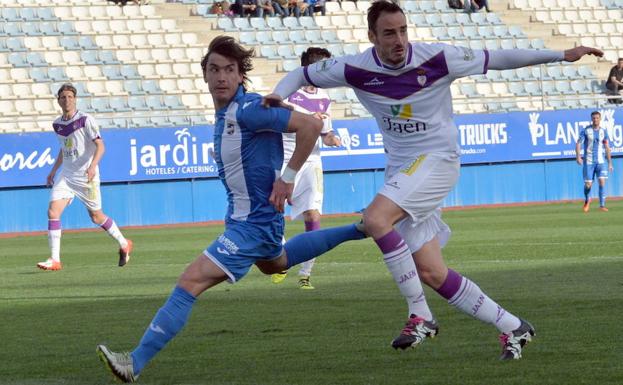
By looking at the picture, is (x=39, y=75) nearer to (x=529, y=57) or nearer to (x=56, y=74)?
(x=56, y=74)

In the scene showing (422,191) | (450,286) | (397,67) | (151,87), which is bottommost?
(151,87)

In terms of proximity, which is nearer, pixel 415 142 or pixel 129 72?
pixel 415 142

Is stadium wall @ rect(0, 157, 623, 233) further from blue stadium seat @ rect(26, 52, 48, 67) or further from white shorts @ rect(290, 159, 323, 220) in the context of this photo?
white shorts @ rect(290, 159, 323, 220)

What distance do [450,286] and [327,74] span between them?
1.51 m

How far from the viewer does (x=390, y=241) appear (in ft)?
25.8

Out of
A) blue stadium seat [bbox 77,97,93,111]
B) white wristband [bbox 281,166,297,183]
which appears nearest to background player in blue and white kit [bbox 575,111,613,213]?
blue stadium seat [bbox 77,97,93,111]

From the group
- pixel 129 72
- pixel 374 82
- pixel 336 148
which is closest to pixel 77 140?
pixel 374 82

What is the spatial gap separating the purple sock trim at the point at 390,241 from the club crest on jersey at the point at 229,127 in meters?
1.06

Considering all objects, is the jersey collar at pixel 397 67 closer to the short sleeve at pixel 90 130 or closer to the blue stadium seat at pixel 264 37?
the short sleeve at pixel 90 130

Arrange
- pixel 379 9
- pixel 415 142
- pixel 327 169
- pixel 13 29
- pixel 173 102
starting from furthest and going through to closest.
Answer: pixel 13 29 → pixel 173 102 → pixel 327 169 → pixel 415 142 → pixel 379 9

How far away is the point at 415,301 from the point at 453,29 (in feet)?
108

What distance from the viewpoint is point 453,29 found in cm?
4022

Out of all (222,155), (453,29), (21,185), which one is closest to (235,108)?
(222,155)

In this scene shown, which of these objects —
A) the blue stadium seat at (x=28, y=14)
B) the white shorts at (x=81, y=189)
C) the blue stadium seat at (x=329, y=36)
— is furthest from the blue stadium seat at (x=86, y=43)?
the white shorts at (x=81, y=189)
